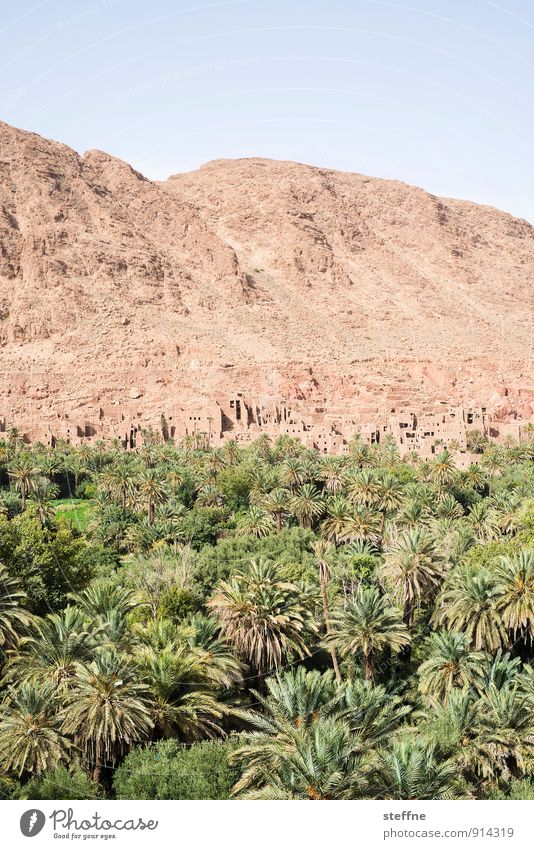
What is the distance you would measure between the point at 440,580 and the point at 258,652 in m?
9.07

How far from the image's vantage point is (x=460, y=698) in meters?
16.5

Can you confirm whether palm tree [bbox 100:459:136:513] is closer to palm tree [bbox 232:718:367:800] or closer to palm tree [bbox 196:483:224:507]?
palm tree [bbox 196:483:224:507]

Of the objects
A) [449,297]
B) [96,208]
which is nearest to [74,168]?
[96,208]

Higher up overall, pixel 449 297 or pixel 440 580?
pixel 449 297

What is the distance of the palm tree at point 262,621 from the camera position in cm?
2116

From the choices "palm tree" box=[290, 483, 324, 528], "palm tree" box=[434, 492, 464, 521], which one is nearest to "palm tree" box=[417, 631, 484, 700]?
"palm tree" box=[290, 483, 324, 528]

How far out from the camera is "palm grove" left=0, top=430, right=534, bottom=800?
15266mm

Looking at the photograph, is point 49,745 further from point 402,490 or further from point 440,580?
point 402,490

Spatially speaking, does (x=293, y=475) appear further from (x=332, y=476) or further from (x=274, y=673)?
(x=274, y=673)

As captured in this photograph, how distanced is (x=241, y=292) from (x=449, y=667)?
11207cm

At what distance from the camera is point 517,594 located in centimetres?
2117

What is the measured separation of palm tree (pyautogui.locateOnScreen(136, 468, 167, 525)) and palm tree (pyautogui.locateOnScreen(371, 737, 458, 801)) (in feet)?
108

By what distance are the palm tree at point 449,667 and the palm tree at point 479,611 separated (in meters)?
1.54

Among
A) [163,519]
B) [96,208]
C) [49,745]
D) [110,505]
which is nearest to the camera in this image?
[49,745]
